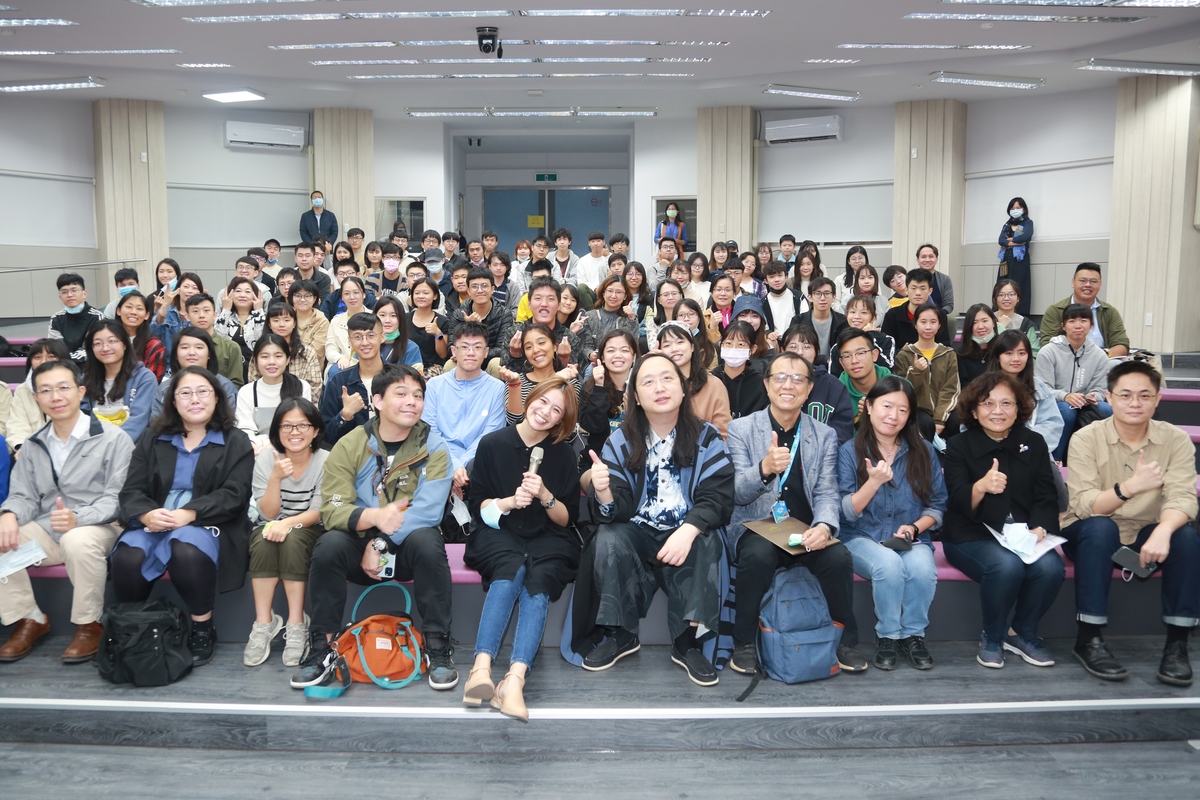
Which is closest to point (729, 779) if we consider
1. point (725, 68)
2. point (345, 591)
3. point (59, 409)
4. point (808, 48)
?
point (345, 591)

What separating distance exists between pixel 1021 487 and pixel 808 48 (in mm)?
6932

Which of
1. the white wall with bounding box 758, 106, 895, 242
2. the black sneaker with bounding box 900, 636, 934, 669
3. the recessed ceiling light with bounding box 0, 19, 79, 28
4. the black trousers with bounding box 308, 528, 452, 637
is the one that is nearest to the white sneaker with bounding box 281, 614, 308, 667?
the black trousers with bounding box 308, 528, 452, 637

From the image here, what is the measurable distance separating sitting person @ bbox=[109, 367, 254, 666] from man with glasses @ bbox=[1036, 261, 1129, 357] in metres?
4.93

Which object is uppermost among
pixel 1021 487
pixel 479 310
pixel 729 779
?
pixel 479 310

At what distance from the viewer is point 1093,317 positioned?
5.66 meters

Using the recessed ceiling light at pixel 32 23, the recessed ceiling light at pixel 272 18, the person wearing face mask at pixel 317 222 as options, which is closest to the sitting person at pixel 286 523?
the recessed ceiling light at pixel 272 18

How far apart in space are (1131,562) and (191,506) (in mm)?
3566

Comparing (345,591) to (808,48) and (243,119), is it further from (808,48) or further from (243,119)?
(243,119)

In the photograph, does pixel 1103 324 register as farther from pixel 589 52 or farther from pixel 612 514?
pixel 589 52

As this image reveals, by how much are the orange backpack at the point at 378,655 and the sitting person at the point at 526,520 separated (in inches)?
10.2

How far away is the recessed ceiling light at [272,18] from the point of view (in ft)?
25.3

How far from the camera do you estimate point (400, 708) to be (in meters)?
2.95

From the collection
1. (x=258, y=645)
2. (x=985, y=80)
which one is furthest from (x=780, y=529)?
(x=985, y=80)

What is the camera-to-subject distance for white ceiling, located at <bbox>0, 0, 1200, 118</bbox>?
298 inches
